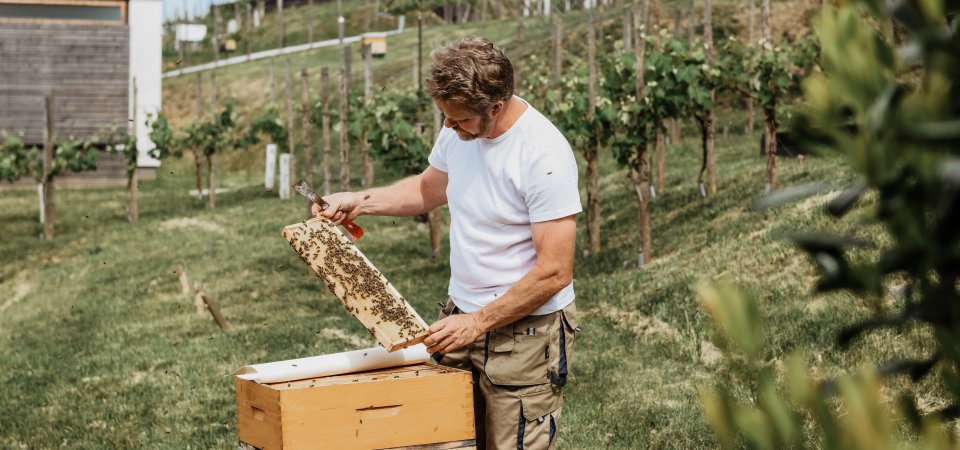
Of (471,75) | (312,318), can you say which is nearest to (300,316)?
(312,318)

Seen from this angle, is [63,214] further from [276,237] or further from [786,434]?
[786,434]

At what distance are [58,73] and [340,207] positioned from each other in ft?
123

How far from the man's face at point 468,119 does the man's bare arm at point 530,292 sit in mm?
418

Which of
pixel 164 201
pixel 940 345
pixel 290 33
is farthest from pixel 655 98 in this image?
pixel 290 33

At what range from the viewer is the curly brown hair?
13.9 feet

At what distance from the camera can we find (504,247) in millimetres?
4543

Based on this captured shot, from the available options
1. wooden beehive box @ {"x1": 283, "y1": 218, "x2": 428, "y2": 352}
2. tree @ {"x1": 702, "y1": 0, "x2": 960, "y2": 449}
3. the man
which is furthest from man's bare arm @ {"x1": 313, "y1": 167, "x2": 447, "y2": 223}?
tree @ {"x1": 702, "y1": 0, "x2": 960, "y2": 449}

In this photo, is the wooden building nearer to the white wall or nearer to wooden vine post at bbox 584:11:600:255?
the white wall

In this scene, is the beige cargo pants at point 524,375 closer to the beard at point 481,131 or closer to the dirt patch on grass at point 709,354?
the beard at point 481,131

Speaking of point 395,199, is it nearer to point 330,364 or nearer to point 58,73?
point 330,364

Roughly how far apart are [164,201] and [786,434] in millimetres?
32744

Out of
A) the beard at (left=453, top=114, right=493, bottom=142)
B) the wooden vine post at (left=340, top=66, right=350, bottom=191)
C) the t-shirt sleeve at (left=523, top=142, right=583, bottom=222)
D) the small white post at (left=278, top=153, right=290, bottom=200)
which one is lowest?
the small white post at (left=278, top=153, right=290, bottom=200)

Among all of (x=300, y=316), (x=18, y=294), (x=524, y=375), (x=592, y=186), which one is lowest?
(x=18, y=294)

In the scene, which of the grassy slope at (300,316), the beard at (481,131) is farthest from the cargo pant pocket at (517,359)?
the grassy slope at (300,316)
